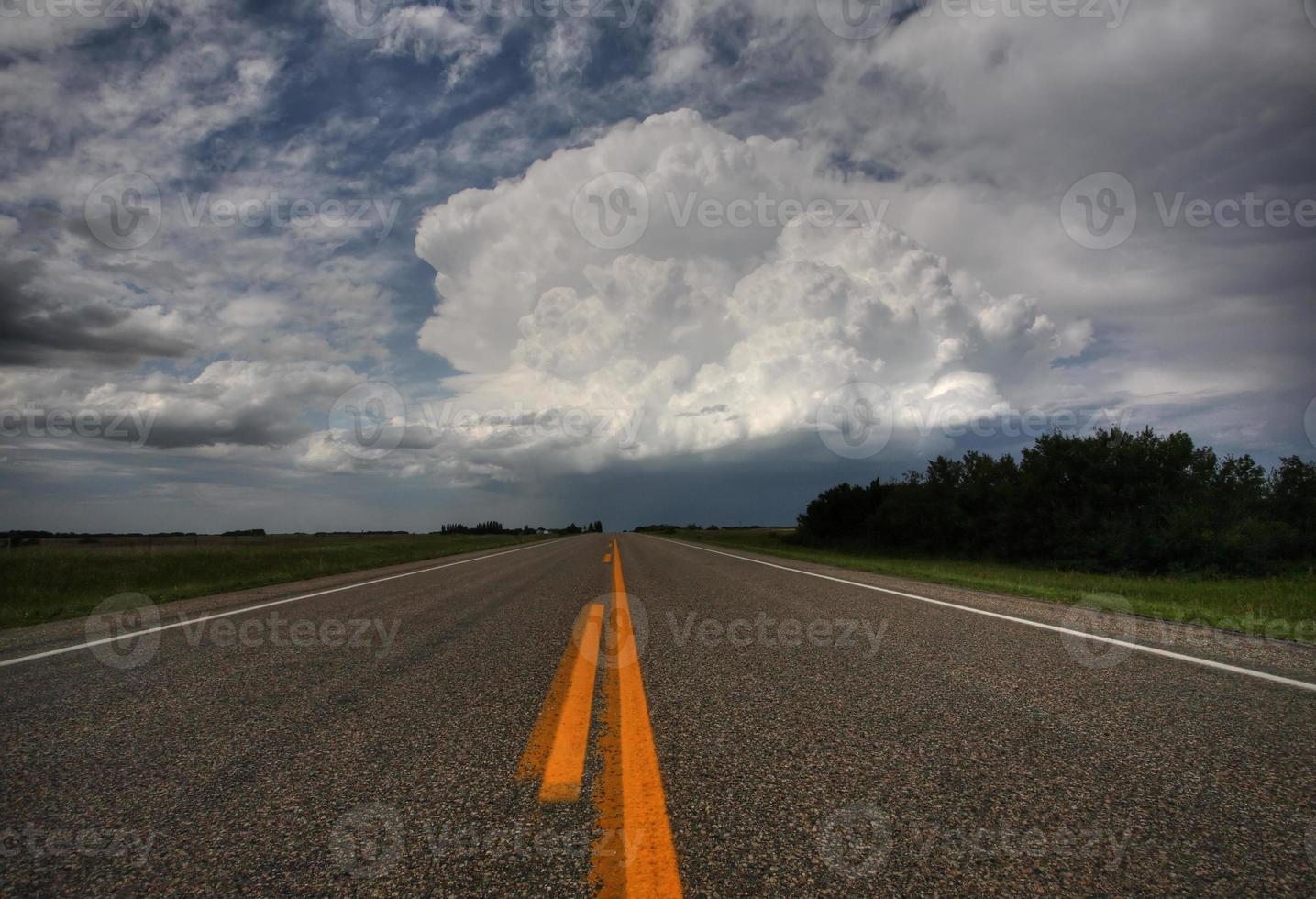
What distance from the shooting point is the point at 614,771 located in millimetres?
2545

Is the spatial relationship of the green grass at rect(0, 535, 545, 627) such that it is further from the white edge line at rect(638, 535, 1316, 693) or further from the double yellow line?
the white edge line at rect(638, 535, 1316, 693)

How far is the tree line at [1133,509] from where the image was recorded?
17438mm

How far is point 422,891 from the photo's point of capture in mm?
1726

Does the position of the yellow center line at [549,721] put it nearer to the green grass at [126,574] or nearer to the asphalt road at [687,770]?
the asphalt road at [687,770]

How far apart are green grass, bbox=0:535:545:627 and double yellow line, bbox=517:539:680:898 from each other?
30.4 feet

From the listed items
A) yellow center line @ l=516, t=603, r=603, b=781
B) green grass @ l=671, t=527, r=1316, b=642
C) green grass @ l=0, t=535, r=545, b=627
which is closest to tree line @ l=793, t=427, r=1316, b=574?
green grass @ l=671, t=527, r=1316, b=642

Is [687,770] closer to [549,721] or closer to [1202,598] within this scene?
[549,721]

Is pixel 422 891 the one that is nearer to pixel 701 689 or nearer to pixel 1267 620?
pixel 701 689

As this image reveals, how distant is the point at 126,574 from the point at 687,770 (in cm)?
2015

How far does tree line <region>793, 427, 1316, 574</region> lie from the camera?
57.2 ft

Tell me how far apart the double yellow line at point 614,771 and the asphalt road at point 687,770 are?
2 cm

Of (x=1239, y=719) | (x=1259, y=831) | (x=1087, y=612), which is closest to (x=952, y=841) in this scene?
(x=1259, y=831)

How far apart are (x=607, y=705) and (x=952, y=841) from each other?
6.53 feet

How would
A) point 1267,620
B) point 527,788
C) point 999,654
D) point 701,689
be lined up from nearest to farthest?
1. point 527,788
2. point 701,689
3. point 999,654
4. point 1267,620
